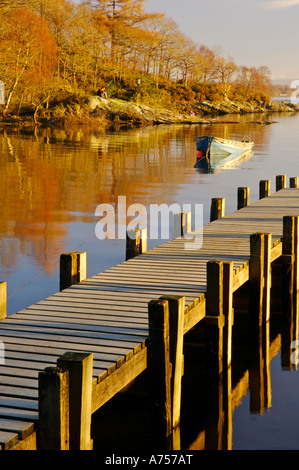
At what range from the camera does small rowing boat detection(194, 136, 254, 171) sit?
4169 cm

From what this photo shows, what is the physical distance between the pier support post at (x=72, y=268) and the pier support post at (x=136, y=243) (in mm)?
2393

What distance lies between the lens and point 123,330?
8.41 meters

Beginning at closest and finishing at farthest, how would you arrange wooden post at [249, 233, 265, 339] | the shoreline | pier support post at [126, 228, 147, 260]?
wooden post at [249, 233, 265, 339], pier support post at [126, 228, 147, 260], the shoreline

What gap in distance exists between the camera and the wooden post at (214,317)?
9.64 metres

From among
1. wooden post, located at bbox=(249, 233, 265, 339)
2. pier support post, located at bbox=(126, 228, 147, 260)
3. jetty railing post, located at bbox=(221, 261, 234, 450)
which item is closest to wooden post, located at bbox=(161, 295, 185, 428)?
jetty railing post, located at bbox=(221, 261, 234, 450)

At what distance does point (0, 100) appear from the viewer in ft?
207

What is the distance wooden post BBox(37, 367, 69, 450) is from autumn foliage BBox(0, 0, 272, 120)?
176 ft

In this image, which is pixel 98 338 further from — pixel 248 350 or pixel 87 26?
pixel 87 26

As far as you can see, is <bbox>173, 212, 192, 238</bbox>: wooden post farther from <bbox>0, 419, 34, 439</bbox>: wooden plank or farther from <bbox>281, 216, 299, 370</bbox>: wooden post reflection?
<bbox>0, 419, 34, 439</bbox>: wooden plank

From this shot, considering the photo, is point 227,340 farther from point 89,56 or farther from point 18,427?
point 89,56

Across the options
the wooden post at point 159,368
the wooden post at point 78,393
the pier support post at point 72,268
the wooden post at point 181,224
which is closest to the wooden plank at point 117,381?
the wooden post at point 159,368

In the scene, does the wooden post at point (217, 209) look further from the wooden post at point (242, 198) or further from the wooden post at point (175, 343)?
the wooden post at point (175, 343)

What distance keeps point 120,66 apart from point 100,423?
85893 mm
